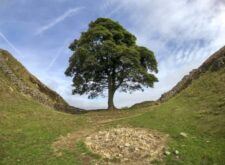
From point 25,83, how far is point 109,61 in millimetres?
11464

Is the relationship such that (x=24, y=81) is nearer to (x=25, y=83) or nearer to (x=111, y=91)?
(x=25, y=83)

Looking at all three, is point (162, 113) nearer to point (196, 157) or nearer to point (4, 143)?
point (196, 157)

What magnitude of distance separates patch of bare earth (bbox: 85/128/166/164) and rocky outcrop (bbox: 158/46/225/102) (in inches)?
642

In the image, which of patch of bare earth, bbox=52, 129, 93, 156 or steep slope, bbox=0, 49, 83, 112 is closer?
patch of bare earth, bbox=52, 129, 93, 156

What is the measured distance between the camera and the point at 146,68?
46.7 meters

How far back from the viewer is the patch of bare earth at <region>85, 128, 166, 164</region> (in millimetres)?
20375

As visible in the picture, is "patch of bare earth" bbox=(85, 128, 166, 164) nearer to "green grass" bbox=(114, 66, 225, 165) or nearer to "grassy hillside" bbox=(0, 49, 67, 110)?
"green grass" bbox=(114, 66, 225, 165)

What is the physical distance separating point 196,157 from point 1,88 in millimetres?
22553

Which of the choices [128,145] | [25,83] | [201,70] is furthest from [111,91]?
[128,145]

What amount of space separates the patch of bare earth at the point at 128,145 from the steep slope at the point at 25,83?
629 inches

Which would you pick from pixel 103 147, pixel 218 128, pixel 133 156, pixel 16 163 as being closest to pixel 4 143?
pixel 16 163

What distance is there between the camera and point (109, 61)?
44562mm

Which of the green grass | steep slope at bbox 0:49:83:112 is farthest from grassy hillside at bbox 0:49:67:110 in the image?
the green grass

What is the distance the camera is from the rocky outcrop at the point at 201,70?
123ft
